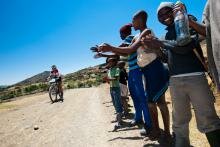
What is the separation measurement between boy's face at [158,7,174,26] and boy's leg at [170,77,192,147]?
0.72 metres

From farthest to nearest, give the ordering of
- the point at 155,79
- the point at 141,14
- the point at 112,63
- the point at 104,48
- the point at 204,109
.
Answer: the point at 112,63 < the point at 141,14 < the point at 155,79 < the point at 104,48 < the point at 204,109

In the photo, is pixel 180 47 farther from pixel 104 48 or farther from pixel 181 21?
pixel 104 48

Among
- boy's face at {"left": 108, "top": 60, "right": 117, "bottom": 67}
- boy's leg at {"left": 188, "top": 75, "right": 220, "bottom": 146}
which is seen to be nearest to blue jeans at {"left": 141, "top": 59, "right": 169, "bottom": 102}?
boy's leg at {"left": 188, "top": 75, "right": 220, "bottom": 146}

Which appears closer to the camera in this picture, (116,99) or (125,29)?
(125,29)

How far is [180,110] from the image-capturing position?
411 cm

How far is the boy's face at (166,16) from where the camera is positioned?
413 centimetres

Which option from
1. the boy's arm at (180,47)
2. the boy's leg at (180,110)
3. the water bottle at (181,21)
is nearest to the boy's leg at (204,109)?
the boy's leg at (180,110)

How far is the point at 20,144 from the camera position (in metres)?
7.39

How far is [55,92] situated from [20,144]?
37.4 feet

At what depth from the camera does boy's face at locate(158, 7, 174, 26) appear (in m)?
4.13

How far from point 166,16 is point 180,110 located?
121 centimetres

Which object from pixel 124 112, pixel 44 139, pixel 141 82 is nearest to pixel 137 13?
pixel 141 82

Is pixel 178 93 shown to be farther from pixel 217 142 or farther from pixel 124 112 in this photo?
pixel 124 112

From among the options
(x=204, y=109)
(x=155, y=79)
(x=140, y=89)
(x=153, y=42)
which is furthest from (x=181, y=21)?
(x=140, y=89)
